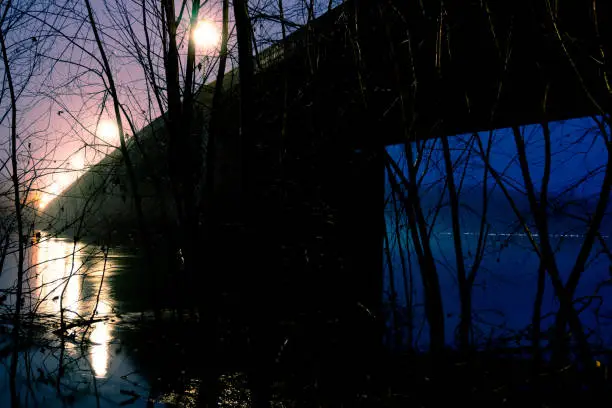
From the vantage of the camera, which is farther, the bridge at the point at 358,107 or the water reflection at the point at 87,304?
the water reflection at the point at 87,304

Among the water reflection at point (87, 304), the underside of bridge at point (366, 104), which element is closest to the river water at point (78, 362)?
the water reflection at point (87, 304)

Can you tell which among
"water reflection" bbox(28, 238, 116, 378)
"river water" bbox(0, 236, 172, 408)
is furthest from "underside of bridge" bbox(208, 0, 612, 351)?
"water reflection" bbox(28, 238, 116, 378)

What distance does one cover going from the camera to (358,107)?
4.78m

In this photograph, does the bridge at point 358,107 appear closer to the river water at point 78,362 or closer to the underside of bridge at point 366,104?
the underside of bridge at point 366,104

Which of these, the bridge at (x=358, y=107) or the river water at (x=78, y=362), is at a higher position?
the bridge at (x=358, y=107)

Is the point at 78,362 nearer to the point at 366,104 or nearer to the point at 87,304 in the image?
the point at 87,304

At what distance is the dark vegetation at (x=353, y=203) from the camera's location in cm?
285

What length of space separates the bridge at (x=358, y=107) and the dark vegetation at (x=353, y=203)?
30 millimetres

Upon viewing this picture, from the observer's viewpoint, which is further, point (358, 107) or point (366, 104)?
point (358, 107)

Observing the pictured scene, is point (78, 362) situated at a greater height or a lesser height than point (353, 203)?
lesser

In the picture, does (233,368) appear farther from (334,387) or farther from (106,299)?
(106,299)

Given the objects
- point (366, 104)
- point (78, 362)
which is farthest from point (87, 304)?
point (366, 104)

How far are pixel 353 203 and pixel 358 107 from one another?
1.91m

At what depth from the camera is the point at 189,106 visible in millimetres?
4398
